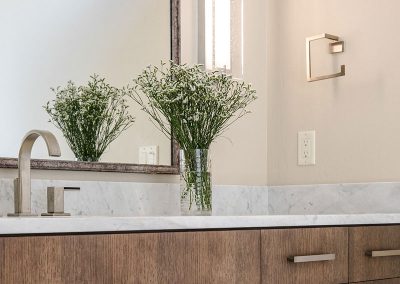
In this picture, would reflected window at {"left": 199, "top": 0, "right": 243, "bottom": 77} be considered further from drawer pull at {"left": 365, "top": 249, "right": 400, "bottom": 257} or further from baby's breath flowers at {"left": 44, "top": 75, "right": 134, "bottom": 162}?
drawer pull at {"left": 365, "top": 249, "right": 400, "bottom": 257}

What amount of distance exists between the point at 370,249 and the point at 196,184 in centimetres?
49

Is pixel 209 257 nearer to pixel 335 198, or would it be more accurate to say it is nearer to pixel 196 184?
pixel 196 184

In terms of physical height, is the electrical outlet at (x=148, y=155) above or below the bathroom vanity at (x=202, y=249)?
above

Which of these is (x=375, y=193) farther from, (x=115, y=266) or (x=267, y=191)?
(x=115, y=266)

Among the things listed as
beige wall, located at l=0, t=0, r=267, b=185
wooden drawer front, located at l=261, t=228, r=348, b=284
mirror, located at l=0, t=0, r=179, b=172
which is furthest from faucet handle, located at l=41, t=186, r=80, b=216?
beige wall, located at l=0, t=0, r=267, b=185

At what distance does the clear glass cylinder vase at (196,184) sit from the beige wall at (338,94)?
0.56m

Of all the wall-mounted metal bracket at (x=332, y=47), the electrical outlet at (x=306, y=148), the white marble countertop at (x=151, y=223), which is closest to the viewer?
the white marble countertop at (x=151, y=223)

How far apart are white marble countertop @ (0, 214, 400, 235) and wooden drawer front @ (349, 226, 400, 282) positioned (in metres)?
0.04

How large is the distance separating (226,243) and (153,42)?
78 cm

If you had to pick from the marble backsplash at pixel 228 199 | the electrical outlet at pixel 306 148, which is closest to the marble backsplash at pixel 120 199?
the marble backsplash at pixel 228 199

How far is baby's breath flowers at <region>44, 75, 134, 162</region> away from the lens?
1642 millimetres

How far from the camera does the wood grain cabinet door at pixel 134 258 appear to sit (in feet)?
3.39

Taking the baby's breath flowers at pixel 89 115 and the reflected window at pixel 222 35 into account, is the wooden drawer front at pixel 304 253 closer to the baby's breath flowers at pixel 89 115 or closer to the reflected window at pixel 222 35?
the baby's breath flowers at pixel 89 115

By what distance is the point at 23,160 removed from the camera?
4.58 feet
